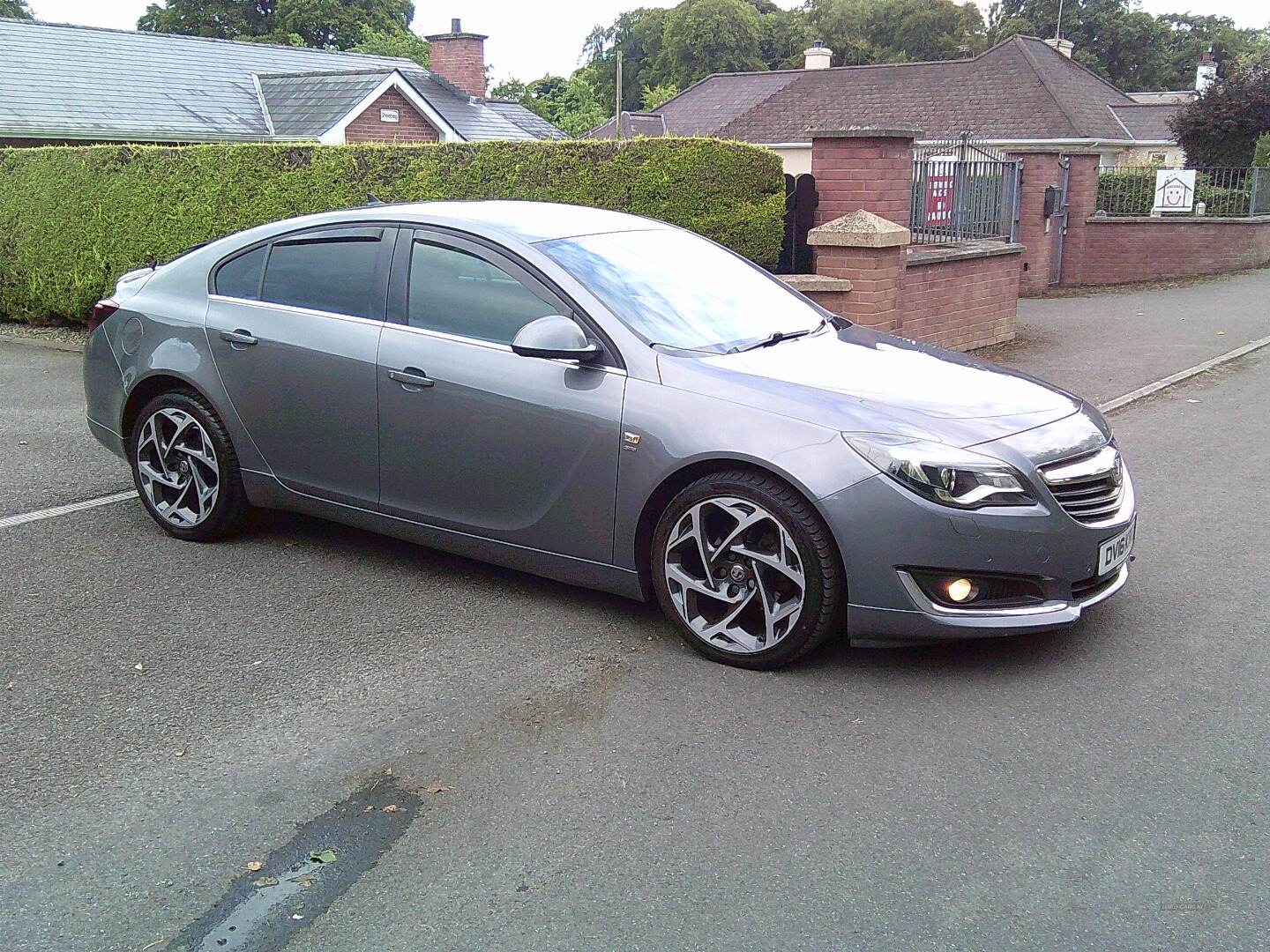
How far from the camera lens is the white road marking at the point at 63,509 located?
625 centimetres

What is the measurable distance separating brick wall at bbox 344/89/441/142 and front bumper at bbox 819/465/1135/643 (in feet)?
88.8

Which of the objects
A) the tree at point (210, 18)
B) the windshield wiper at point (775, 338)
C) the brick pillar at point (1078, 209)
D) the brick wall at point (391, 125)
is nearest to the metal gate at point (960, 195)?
the brick pillar at point (1078, 209)

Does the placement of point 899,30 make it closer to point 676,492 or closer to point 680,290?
point 680,290

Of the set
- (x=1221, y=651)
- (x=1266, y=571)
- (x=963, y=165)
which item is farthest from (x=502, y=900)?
(x=963, y=165)

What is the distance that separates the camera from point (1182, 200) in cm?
2114

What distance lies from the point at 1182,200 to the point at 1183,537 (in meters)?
17.3

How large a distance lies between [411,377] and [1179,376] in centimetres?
802

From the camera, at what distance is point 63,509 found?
648 centimetres

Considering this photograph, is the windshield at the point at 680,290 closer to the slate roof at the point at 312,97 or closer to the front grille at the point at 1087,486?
the front grille at the point at 1087,486

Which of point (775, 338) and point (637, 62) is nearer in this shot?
point (775, 338)

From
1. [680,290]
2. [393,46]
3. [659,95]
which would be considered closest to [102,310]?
[680,290]

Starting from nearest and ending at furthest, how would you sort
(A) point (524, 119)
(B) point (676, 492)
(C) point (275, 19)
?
1. (B) point (676, 492)
2. (A) point (524, 119)
3. (C) point (275, 19)

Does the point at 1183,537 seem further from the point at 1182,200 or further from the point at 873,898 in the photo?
the point at 1182,200

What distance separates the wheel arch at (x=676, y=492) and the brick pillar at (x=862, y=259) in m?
5.70
